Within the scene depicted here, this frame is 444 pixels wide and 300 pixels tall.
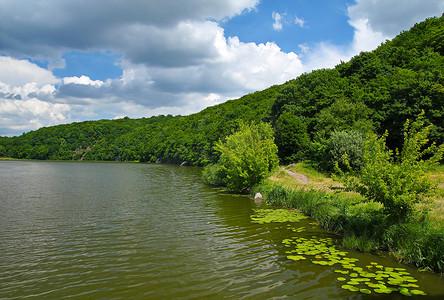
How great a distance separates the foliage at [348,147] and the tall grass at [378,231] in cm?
1598

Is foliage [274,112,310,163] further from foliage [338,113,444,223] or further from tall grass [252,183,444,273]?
foliage [338,113,444,223]

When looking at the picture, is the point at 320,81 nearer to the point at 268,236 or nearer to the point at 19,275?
the point at 268,236

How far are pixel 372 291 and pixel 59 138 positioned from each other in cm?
19111

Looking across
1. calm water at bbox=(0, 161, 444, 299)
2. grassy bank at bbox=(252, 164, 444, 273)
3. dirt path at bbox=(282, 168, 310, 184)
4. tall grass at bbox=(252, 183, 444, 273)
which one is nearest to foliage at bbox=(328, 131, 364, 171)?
dirt path at bbox=(282, 168, 310, 184)

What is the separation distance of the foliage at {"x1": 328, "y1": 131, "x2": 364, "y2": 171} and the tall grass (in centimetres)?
1598

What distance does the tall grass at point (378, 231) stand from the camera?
32.1ft

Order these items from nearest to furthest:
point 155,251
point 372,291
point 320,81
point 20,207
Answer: point 372,291, point 155,251, point 20,207, point 320,81

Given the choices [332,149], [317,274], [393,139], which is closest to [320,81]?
[393,139]

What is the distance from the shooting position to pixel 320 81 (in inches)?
2249

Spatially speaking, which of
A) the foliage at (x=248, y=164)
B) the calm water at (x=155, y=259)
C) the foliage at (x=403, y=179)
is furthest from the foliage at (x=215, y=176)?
the foliage at (x=403, y=179)

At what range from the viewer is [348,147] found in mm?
32000

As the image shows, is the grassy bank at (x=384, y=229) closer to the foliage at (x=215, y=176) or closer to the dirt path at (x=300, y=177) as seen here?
the dirt path at (x=300, y=177)

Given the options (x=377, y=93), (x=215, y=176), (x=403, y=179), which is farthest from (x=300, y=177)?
(x=377, y=93)

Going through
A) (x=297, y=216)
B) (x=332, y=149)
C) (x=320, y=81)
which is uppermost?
(x=320, y=81)
